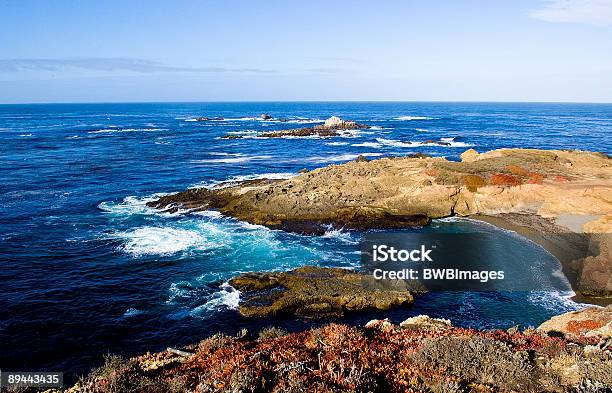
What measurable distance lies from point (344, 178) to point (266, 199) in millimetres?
7676

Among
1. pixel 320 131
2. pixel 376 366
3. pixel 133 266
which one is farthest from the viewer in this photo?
pixel 320 131

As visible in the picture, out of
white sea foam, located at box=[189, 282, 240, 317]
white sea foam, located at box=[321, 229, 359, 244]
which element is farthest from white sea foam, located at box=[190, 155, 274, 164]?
white sea foam, located at box=[189, 282, 240, 317]

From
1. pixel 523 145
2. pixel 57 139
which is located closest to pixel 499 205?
pixel 523 145

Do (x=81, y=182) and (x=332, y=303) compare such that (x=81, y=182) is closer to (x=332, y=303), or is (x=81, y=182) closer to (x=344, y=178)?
(x=344, y=178)

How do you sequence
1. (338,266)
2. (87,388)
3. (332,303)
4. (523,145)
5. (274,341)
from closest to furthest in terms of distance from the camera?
(87,388) → (274,341) → (332,303) → (338,266) → (523,145)

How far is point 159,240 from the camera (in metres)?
30.1

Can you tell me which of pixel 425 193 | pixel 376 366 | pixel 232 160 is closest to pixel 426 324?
pixel 376 366

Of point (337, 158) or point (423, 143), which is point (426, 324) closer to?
point (337, 158)

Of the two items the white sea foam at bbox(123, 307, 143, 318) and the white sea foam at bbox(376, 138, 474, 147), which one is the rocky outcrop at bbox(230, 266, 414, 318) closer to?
the white sea foam at bbox(123, 307, 143, 318)

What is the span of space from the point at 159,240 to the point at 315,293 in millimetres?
14166

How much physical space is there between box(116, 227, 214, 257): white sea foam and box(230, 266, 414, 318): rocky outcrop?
7120mm

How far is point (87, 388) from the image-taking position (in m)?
9.27

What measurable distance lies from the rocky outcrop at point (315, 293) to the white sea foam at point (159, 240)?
23.4 ft

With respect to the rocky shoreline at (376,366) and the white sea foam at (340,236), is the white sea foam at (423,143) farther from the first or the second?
the rocky shoreline at (376,366)
